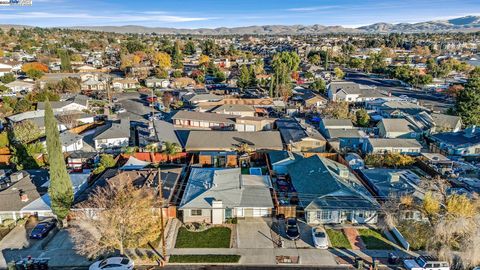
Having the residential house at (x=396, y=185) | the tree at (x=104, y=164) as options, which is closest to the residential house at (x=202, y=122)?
the tree at (x=104, y=164)

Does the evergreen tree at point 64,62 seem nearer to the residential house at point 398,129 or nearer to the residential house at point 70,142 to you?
the residential house at point 70,142

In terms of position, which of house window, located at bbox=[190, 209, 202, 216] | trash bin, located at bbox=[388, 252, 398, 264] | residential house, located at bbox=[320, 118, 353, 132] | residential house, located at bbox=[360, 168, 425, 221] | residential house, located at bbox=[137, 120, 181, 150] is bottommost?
trash bin, located at bbox=[388, 252, 398, 264]

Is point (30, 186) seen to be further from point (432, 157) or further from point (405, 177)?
point (432, 157)

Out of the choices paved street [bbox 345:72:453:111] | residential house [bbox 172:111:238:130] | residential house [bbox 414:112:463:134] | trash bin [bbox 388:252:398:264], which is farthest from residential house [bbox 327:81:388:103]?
trash bin [bbox 388:252:398:264]

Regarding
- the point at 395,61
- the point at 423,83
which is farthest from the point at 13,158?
the point at 395,61

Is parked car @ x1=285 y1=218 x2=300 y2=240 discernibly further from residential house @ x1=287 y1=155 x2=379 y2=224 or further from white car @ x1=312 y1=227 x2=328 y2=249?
residential house @ x1=287 y1=155 x2=379 y2=224
